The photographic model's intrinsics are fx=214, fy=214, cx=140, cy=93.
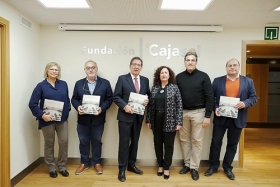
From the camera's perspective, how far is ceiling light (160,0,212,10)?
2.42 metres

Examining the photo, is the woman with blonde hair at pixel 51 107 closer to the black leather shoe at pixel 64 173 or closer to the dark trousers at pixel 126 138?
the black leather shoe at pixel 64 173

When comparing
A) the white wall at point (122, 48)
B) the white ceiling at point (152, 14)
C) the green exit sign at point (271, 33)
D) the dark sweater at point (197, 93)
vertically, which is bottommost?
the dark sweater at point (197, 93)

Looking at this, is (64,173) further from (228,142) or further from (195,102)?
(228,142)

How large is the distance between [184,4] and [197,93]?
1.14m

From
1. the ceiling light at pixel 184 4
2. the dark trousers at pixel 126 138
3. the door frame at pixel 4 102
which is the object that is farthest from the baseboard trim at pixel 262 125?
the door frame at pixel 4 102

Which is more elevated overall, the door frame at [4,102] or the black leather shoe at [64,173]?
the door frame at [4,102]

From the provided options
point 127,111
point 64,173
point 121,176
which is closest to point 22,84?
point 64,173

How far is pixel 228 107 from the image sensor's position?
2.84m

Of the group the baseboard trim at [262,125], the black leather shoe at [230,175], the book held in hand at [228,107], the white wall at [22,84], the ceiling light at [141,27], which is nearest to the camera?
the white wall at [22,84]

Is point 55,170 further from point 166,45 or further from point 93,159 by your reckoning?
point 166,45

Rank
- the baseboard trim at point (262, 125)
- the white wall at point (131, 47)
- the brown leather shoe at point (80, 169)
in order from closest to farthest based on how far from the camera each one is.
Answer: the brown leather shoe at point (80, 169) < the white wall at point (131, 47) < the baseboard trim at point (262, 125)

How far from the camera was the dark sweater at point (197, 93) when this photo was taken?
285 cm

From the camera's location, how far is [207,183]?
280 centimetres

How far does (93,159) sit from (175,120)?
1340 mm
